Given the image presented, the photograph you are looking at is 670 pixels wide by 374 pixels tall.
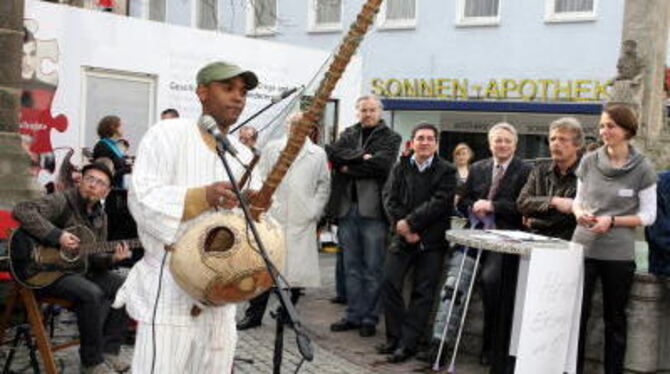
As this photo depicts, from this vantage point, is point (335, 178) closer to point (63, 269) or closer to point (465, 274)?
point (465, 274)

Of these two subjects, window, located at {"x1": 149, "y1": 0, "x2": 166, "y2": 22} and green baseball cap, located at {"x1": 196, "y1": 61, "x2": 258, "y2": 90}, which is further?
window, located at {"x1": 149, "y1": 0, "x2": 166, "y2": 22}

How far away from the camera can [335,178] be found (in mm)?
7590

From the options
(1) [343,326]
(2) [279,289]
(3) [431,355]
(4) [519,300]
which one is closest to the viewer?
(2) [279,289]

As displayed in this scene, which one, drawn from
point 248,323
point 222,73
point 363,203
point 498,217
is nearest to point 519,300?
point 498,217

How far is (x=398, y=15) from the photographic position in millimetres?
22266

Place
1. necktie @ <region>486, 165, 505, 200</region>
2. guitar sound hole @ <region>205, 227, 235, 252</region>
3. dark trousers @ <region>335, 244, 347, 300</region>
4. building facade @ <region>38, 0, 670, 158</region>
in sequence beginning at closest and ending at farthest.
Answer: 1. guitar sound hole @ <region>205, 227, 235, 252</region>
2. necktie @ <region>486, 165, 505, 200</region>
3. dark trousers @ <region>335, 244, 347, 300</region>
4. building facade @ <region>38, 0, 670, 158</region>

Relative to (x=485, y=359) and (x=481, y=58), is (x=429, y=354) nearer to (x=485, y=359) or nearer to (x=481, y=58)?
(x=485, y=359)

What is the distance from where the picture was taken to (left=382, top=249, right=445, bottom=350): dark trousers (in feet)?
21.4

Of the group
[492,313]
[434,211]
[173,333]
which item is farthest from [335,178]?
[173,333]

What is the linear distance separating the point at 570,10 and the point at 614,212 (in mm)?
15164

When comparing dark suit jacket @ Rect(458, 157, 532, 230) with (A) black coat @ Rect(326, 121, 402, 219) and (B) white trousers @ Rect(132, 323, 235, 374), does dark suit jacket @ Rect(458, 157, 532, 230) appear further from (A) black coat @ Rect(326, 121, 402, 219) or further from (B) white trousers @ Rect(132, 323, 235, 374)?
(B) white trousers @ Rect(132, 323, 235, 374)

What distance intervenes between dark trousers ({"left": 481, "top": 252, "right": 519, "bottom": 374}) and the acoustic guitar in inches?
106

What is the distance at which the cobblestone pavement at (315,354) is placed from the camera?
6.12 meters

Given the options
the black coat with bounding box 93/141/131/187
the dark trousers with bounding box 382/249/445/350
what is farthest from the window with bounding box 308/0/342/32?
the dark trousers with bounding box 382/249/445/350
